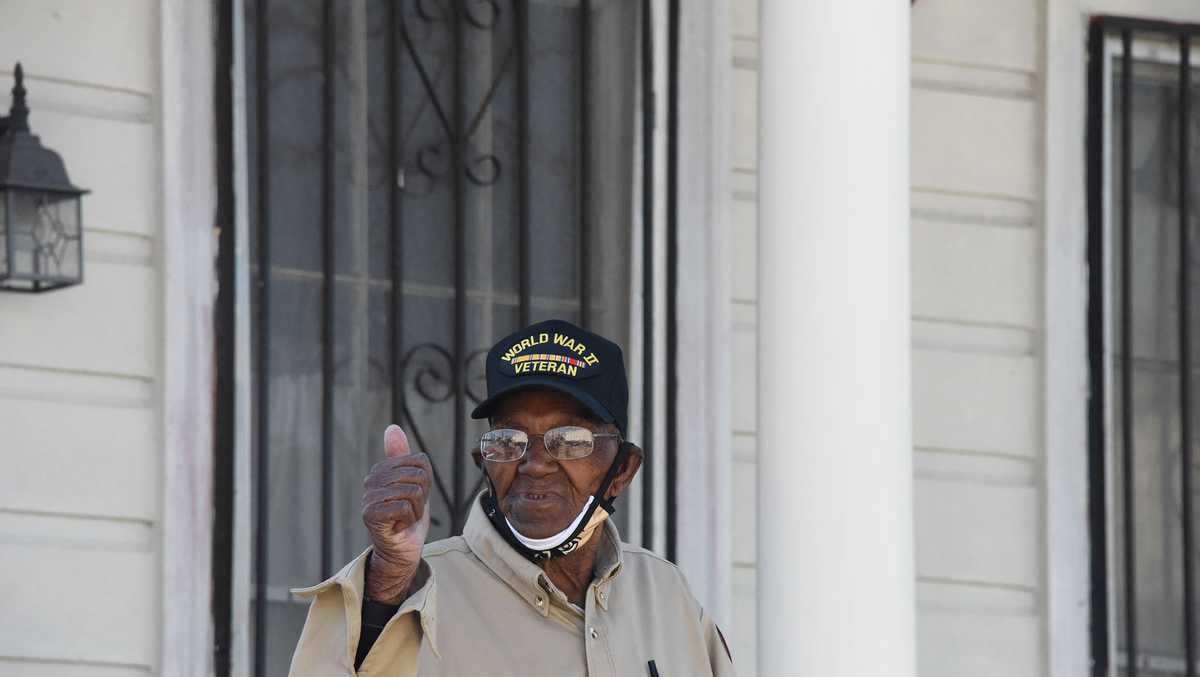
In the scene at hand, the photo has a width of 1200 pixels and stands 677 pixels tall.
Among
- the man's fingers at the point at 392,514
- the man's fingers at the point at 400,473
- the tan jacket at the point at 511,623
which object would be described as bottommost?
the tan jacket at the point at 511,623

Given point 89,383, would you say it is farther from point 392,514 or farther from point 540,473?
point 392,514

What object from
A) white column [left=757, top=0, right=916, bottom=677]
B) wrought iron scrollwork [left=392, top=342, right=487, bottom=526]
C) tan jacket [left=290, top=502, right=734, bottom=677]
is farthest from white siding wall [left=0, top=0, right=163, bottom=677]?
tan jacket [left=290, top=502, right=734, bottom=677]

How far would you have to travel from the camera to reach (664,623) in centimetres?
334

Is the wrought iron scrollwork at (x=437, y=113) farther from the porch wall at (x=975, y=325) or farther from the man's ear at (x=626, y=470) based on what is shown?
the man's ear at (x=626, y=470)

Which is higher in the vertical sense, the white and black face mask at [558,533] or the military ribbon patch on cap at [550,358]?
the military ribbon patch on cap at [550,358]

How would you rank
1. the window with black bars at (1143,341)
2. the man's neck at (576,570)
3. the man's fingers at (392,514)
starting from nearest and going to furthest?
the man's fingers at (392,514) < the man's neck at (576,570) < the window with black bars at (1143,341)

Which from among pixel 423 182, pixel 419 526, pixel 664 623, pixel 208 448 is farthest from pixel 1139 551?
pixel 419 526

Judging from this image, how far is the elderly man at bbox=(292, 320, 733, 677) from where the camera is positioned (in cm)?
309

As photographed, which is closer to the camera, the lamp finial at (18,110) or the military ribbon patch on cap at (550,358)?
the military ribbon patch on cap at (550,358)

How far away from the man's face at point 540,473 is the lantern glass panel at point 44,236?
7.35ft

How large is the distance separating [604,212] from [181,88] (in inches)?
46.8

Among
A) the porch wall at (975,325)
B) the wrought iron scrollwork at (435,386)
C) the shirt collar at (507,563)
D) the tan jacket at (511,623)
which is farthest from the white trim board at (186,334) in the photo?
the shirt collar at (507,563)

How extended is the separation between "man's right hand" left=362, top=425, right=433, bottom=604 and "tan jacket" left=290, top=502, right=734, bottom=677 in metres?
0.03

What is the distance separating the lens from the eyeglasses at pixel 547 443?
10.3 ft
